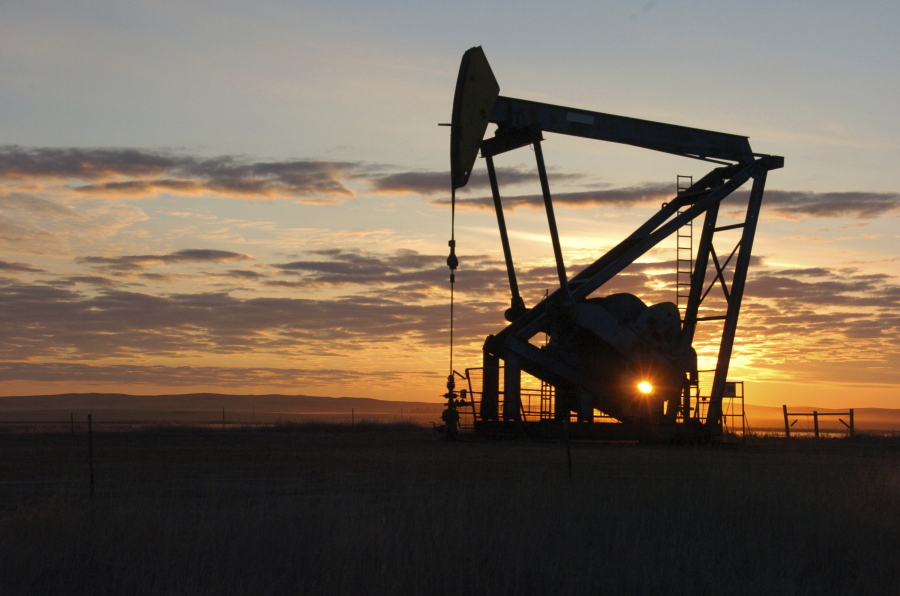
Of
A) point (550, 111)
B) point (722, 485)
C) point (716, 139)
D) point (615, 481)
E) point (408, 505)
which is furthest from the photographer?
point (716, 139)

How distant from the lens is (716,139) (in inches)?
1101

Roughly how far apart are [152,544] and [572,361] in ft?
61.7

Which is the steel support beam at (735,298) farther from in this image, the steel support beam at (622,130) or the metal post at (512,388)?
the metal post at (512,388)

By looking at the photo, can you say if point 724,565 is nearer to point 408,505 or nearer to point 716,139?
point 408,505

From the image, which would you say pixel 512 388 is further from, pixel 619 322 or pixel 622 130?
pixel 622 130

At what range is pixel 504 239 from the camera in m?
26.6

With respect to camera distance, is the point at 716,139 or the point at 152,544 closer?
the point at 152,544

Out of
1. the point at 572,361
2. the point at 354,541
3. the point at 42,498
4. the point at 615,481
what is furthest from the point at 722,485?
the point at 572,361

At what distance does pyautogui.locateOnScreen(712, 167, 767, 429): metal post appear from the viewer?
89.9ft

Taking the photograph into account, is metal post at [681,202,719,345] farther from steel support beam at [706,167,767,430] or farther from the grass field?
the grass field

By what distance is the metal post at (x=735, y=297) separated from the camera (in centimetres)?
2741

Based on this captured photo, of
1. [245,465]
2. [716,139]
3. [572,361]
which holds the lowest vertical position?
[245,465]

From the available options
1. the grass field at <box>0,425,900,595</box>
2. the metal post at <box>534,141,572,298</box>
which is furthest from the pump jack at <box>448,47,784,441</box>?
the grass field at <box>0,425,900,595</box>

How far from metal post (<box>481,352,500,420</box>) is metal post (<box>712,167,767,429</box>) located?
6.02 meters
